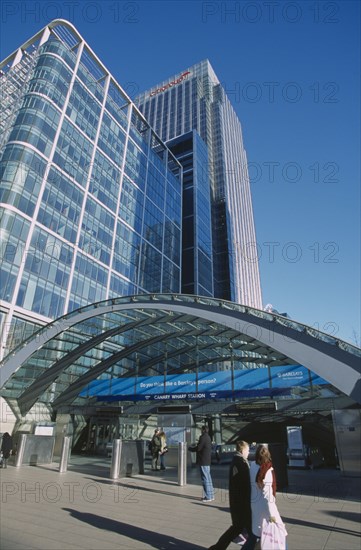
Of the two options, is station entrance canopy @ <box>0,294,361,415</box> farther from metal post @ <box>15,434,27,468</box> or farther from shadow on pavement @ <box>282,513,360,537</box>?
shadow on pavement @ <box>282,513,360,537</box>

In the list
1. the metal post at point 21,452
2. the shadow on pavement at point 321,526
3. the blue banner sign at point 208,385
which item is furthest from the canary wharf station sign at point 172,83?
the shadow on pavement at point 321,526

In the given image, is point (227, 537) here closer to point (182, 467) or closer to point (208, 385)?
point (182, 467)

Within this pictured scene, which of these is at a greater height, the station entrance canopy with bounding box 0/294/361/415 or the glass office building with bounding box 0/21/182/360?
the glass office building with bounding box 0/21/182/360

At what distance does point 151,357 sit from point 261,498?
23712mm

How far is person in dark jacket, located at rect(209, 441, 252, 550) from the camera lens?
168 inches

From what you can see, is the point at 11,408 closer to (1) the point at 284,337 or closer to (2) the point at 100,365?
(2) the point at 100,365

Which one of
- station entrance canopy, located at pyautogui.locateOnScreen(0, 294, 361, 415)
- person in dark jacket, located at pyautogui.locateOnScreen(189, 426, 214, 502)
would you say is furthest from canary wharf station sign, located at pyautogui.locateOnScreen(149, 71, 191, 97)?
person in dark jacket, located at pyautogui.locateOnScreen(189, 426, 214, 502)

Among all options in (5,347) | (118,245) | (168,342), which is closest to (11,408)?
(5,347)

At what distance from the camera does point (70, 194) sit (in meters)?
40.1

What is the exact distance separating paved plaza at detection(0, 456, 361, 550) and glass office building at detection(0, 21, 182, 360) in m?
22.4

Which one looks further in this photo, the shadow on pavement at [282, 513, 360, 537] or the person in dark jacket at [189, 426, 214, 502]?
the person in dark jacket at [189, 426, 214, 502]

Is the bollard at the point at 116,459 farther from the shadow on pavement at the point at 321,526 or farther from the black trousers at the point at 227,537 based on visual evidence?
the black trousers at the point at 227,537

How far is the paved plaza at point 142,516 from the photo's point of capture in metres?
4.89

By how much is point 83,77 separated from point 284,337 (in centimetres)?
4951
